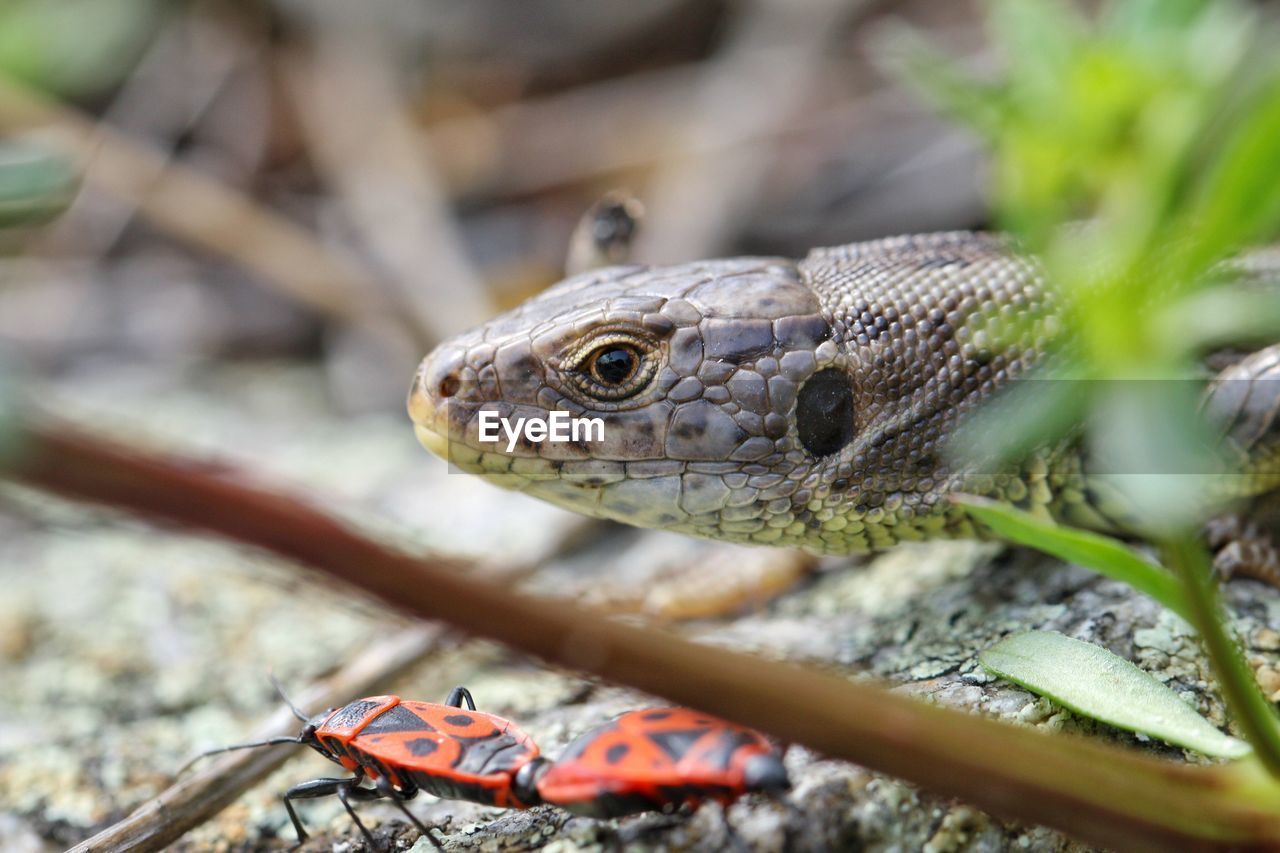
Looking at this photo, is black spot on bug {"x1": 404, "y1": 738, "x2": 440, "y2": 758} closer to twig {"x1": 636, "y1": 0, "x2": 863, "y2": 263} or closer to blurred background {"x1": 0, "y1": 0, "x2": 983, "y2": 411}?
blurred background {"x1": 0, "y1": 0, "x2": 983, "y2": 411}

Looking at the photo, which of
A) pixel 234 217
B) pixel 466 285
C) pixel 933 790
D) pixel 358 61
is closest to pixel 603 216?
pixel 933 790

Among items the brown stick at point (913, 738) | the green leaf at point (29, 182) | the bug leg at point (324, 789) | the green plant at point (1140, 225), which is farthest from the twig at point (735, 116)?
the brown stick at point (913, 738)

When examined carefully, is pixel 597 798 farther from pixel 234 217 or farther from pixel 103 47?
pixel 103 47

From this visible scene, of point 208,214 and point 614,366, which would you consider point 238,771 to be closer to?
point 614,366

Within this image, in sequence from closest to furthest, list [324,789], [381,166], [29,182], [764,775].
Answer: [764,775] < [324,789] < [29,182] < [381,166]

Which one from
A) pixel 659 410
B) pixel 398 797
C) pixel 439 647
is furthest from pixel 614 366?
pixel 398 797

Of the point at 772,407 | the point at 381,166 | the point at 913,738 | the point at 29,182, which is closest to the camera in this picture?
the point at 913,738

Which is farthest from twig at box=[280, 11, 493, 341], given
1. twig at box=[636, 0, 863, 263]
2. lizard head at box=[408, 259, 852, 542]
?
lizard head at box=[408, 259, 852, 542]
